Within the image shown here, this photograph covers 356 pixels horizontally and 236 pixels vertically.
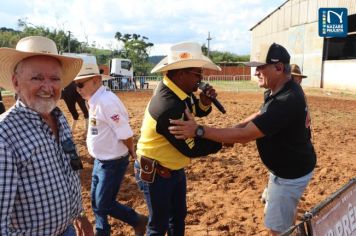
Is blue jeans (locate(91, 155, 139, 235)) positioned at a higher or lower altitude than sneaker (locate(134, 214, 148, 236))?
higher

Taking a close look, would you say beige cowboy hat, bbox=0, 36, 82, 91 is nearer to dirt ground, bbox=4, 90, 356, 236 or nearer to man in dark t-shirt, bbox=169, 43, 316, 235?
man in dark t-shirt, bbox=169, 43, 316, 235

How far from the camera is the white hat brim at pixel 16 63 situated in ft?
6.73

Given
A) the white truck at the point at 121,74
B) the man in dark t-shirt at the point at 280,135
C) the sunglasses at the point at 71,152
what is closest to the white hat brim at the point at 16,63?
the sunglasses at the point at 71,152

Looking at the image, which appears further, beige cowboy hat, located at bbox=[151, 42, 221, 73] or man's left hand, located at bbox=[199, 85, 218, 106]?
man's left hand, located at bbox=[199, 85, 218, 106]

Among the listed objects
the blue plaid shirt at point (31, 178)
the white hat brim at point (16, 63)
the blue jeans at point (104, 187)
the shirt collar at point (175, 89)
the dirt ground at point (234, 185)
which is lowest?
the dirt ground at point (234, 185)

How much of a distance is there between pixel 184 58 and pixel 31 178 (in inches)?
59.7

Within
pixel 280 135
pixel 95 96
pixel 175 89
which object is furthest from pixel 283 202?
pixel 95 96

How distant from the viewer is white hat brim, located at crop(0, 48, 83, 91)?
205 cm

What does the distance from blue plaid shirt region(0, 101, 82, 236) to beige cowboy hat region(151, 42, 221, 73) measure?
1.14 meters

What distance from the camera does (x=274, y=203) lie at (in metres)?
3.14

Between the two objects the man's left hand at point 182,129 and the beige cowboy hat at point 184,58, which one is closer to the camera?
the man's left hand at point 182,129

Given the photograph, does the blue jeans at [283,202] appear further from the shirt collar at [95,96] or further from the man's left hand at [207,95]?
the shirt collar at [95,96]

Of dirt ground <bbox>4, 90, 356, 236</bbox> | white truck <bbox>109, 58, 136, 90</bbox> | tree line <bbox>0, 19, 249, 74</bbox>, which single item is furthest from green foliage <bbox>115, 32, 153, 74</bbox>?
dirt ground <bbox>4, 90, 356, 236</bbox>

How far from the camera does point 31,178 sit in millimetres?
1852
